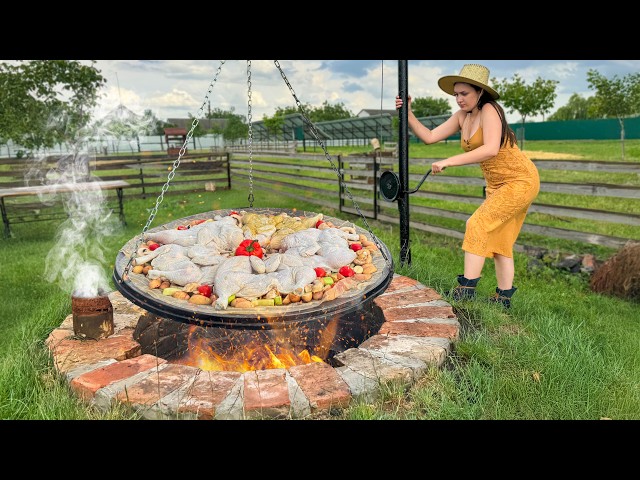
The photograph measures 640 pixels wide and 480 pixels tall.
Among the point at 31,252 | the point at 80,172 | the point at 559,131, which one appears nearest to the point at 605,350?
the point at 31,252

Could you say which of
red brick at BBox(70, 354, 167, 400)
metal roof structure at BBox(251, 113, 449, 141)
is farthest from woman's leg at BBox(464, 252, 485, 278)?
metal roof structure at BBox(251, 113, 449, 141)

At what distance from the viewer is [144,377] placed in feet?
7.34

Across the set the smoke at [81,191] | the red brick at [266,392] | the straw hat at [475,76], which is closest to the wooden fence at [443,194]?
the straw hat at [475,76]

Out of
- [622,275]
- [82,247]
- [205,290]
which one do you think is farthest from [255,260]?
[82,247]

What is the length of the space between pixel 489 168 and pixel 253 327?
1.95 meters

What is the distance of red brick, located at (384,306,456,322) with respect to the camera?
2953 millimetres

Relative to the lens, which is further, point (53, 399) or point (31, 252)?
point (31, 252)

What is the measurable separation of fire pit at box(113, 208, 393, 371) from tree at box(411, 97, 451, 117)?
33.7 metres

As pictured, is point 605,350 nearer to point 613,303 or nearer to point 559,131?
point 613,303

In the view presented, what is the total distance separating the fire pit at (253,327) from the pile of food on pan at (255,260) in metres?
0.07

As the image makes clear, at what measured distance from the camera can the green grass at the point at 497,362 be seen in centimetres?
215

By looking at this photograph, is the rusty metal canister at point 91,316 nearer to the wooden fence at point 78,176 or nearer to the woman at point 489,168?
the woman at point 489,168

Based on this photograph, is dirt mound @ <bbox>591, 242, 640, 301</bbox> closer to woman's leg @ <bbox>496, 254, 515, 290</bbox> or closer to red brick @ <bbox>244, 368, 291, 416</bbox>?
woman's leg @ <bbox>496, 254, 515, 290</bbox>
